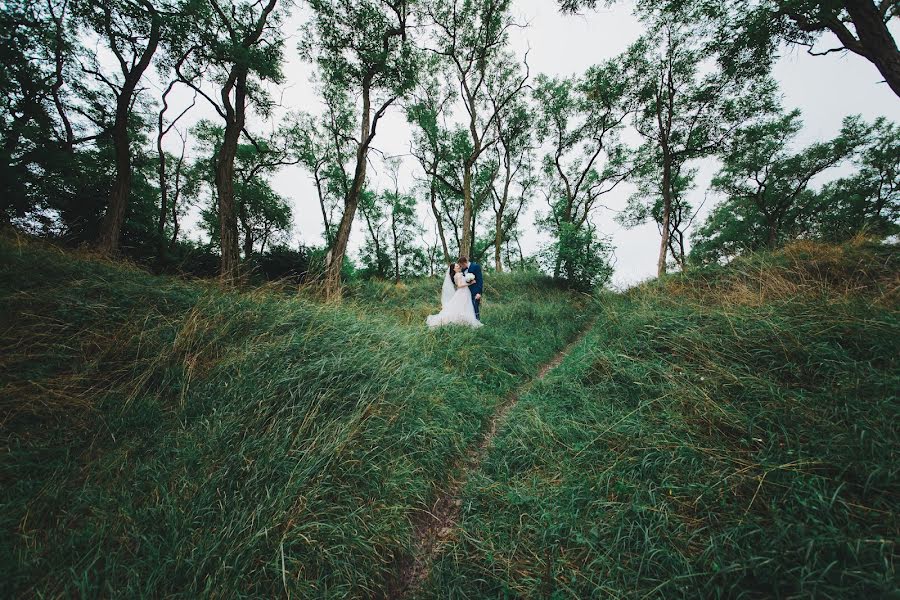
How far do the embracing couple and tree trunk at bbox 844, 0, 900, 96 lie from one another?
8.11 meters

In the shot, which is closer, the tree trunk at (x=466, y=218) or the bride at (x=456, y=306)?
the bride at (x=456, y=306)

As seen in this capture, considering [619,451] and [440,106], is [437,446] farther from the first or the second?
[440,106]

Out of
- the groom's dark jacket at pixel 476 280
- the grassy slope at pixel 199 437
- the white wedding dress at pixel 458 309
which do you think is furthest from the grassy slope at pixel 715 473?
the groom's dark jacket at pixel 476 280

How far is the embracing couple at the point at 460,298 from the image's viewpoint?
6058mm

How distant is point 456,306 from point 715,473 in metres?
4.88

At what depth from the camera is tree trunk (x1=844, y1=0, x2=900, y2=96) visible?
471cm

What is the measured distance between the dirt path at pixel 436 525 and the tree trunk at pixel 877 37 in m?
9.41

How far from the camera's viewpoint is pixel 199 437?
2.10 metres

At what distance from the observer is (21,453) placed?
5.83 ft

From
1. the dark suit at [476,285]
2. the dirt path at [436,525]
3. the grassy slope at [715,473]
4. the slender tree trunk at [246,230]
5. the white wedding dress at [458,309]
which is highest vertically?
the slender tree trunk at [246,230]

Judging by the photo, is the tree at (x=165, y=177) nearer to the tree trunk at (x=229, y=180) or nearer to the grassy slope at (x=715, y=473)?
the tree trunk at (x=229, y=180)

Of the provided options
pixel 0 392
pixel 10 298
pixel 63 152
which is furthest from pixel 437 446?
pixel 63 152

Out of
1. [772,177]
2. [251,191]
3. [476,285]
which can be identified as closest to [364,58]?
[476,285]

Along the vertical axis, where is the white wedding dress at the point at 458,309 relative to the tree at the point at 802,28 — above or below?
below
